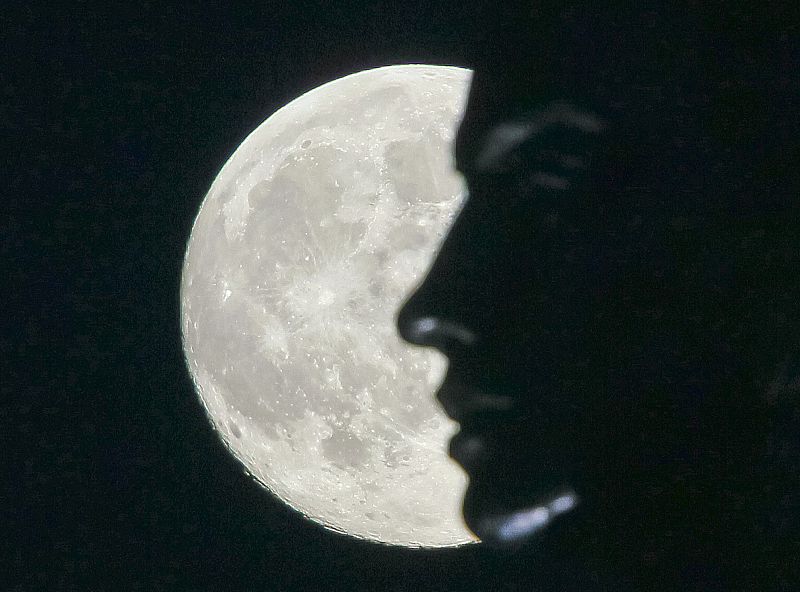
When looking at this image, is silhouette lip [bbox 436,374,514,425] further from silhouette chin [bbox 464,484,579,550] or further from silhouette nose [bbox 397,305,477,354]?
silhouette chin [bbox 464,484,579,550]

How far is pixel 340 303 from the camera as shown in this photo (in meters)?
2.26

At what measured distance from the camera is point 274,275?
233 centimetres

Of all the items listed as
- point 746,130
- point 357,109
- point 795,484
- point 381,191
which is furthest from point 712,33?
point 357,109

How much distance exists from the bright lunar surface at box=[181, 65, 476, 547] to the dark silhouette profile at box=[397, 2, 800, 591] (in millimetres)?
84

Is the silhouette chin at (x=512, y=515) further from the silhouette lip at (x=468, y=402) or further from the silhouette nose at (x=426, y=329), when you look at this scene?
the silhouette nose at (x=426, y=329)

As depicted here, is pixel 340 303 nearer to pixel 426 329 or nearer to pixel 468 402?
pixel 426 329

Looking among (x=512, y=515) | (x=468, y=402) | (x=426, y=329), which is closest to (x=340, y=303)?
(x=426, y=329)

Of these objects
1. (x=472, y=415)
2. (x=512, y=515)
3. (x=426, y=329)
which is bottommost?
(x=512, y=515)

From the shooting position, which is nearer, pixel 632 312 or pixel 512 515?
pixel 632 312

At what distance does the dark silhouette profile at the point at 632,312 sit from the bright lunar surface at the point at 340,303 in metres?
0.08

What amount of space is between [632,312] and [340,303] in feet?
2.75

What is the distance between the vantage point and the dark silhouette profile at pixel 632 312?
143 cm

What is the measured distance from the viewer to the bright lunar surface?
7.38 ft

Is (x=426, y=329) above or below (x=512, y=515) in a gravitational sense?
above
